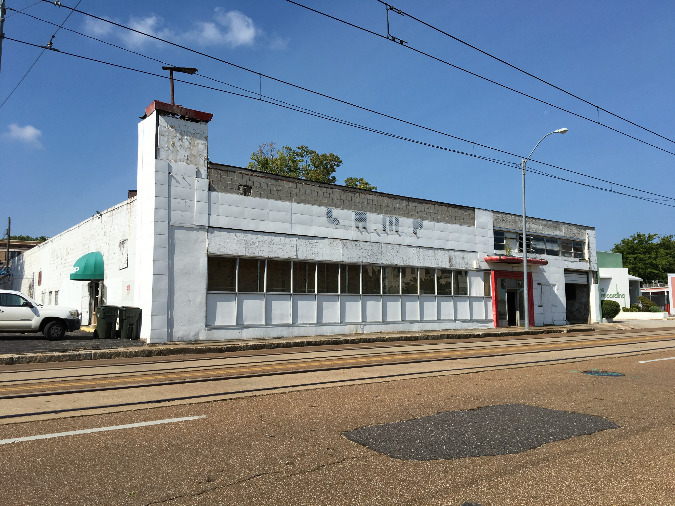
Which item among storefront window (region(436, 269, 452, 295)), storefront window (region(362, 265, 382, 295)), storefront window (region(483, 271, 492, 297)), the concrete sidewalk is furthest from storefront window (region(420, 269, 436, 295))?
storefront window (region(483, 271, 492, 297))

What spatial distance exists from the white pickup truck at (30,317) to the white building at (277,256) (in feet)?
8.24

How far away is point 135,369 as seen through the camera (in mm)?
11656

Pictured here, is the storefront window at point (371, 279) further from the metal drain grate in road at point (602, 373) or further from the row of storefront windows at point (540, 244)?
the metal drain grate in road at point (602, 373)

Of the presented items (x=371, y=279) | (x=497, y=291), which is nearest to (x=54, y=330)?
(x=371, y=279)

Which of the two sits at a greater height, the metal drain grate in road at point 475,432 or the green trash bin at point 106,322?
the green trash bin at point 106,322

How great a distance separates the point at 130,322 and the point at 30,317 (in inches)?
135

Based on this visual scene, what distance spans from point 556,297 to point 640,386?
26298 mm

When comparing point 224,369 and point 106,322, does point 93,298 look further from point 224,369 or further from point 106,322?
point 224,369

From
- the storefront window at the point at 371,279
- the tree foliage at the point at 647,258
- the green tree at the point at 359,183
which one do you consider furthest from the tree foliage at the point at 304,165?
the tree foliage at the point at 647,258

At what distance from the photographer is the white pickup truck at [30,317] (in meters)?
18.2

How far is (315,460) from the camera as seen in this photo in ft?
15.3

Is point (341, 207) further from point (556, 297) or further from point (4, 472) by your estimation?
point (4, 472)

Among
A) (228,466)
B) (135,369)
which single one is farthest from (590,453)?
(135,369)

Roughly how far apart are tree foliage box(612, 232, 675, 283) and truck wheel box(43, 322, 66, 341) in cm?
8293
